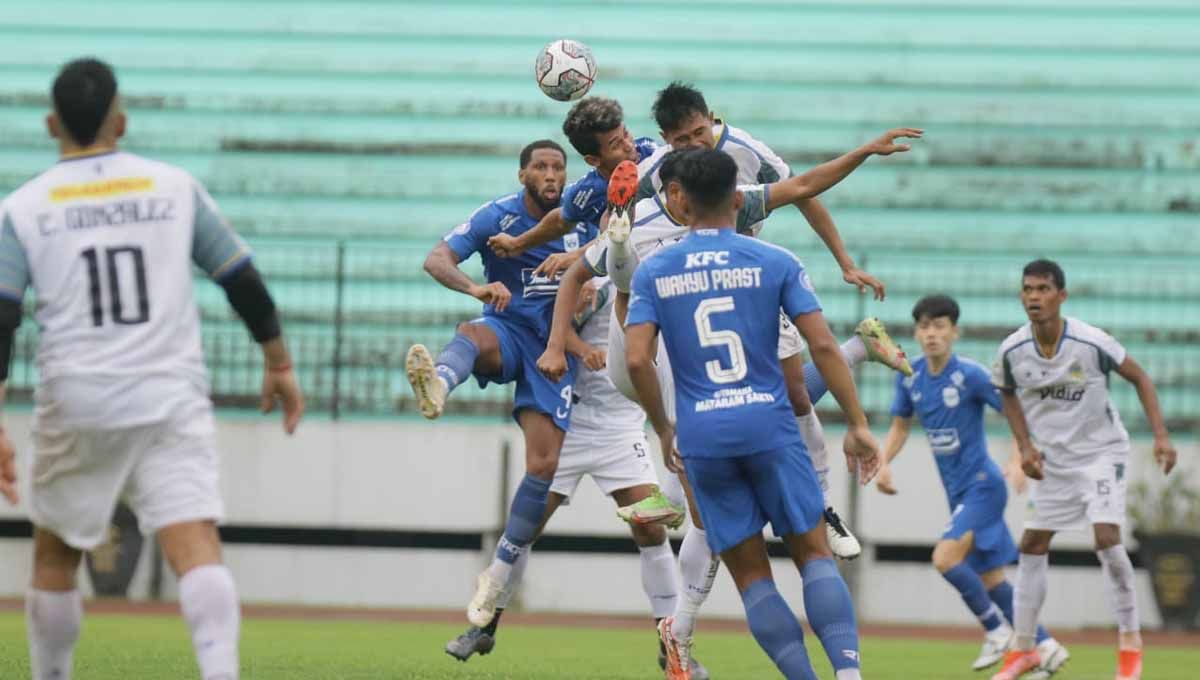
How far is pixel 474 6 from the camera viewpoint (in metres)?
19.4

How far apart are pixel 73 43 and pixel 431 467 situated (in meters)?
6.29

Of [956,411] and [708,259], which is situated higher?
[708,259]

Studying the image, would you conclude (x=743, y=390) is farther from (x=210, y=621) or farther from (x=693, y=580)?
(x=693, y=580)

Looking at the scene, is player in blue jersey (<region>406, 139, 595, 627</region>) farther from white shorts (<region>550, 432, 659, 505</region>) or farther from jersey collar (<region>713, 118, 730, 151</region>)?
jersey collar (<region>713, 118, 730, 151</region>)

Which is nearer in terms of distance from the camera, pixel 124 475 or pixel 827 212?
pixel 124 475

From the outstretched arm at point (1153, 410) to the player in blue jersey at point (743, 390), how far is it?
471cm

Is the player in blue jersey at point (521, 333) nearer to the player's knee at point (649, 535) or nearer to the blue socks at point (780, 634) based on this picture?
the player's knee at point (649, 535)

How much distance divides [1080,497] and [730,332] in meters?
5.50

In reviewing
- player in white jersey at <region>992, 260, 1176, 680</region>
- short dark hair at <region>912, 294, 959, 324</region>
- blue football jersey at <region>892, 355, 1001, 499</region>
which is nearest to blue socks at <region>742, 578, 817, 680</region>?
player in white jersey at <region>992, 260, 1176, 680</region>

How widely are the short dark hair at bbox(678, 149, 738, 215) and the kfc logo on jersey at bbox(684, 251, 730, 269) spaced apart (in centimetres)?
19

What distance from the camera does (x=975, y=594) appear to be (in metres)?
12.3

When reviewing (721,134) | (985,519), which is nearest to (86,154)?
(721,134)

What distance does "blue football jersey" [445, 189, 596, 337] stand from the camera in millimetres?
9719

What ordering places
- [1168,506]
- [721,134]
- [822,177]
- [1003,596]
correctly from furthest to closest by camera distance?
[1168,506]
[1003,596]
[721,134]
[822,177]
